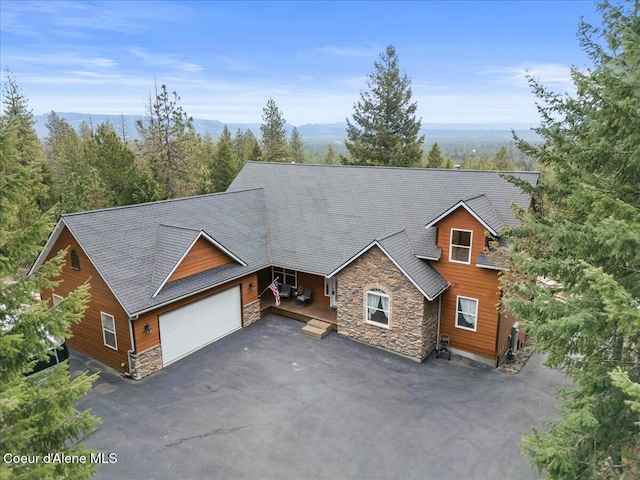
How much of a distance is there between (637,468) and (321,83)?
62.4 metres

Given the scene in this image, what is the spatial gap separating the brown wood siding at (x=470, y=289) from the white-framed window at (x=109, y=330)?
12.3 metres

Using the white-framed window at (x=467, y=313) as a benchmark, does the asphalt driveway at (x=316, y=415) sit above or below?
below

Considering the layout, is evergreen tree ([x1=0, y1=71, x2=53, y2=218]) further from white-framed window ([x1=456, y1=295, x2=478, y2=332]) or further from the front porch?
white-framed window ([x1=456, y1=295, x2=478, y2=332])

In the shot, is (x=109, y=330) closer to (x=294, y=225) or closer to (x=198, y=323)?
(x=198, y=323)

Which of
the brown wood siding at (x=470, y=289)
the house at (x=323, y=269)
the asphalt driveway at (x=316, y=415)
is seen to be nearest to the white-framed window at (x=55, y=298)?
the house at (x=323, y=269)

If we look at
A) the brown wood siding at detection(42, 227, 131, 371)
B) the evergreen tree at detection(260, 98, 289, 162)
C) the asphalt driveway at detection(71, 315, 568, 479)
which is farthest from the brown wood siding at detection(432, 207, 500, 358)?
the evergreen tree at detection(260, 98, 289, 162)

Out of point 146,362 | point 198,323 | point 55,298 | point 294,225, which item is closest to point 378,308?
point 294,225

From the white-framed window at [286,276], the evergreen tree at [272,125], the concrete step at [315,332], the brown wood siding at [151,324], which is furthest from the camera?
the evergreen tree at [272,125]

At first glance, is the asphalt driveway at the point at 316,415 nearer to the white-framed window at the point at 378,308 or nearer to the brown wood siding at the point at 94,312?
the brown wood siding at the point at 94,312

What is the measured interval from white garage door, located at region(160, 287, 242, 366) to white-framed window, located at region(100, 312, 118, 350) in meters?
1.60

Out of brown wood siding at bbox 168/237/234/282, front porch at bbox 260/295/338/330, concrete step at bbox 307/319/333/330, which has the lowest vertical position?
concrete step at bbox 307/319/333/330

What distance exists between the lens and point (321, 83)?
2419 inches

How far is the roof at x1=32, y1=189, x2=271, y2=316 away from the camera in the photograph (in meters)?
13.4

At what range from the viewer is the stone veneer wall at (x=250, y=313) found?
17.2 m
